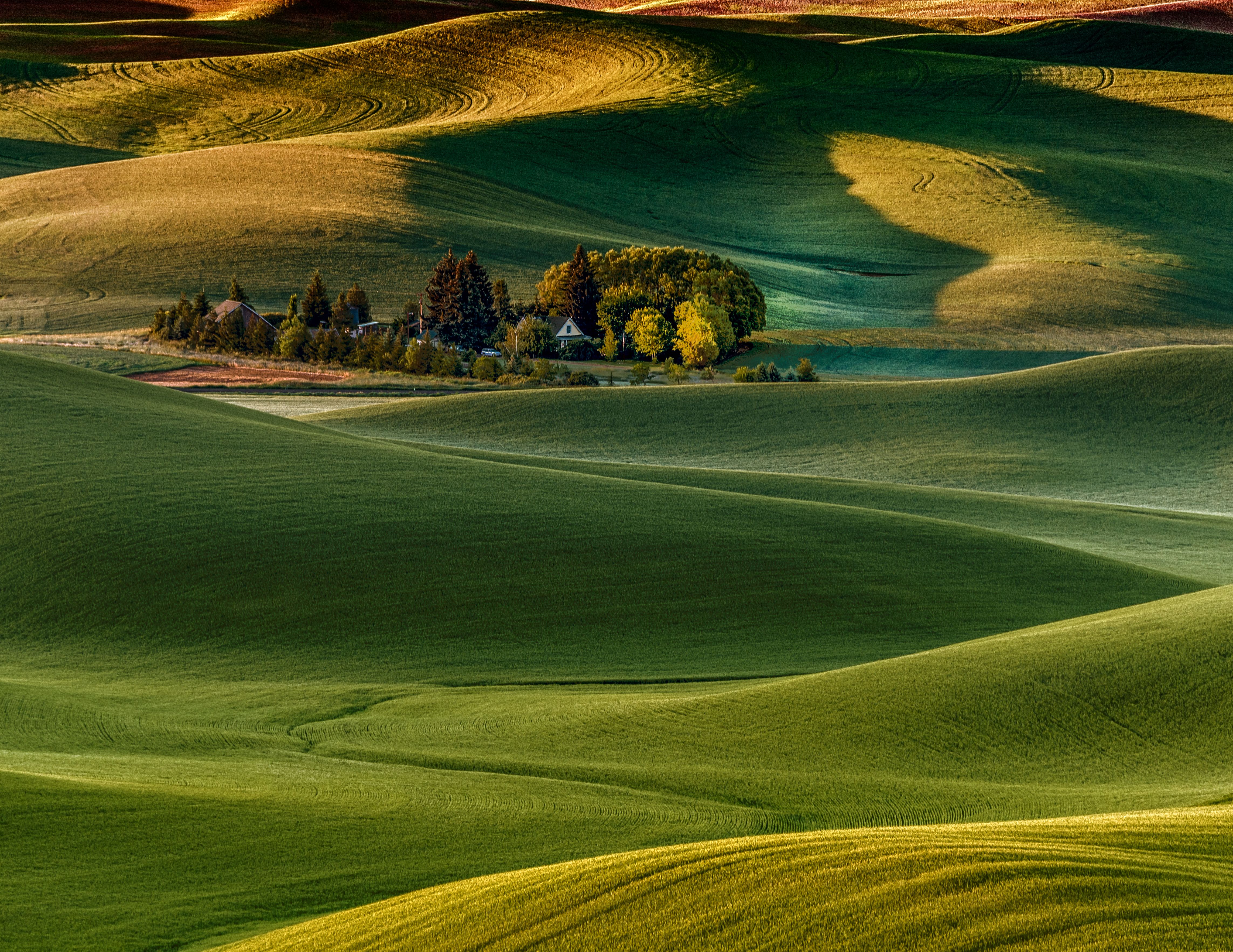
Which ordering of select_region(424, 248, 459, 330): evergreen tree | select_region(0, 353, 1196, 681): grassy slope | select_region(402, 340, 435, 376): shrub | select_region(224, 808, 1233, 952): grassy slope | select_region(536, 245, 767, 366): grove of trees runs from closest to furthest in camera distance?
select_region(224, 808, 1233, 952): grassy slope → select_region(0, 353, 1196, 681): grassy slope → select_region(402, 340, 435, 376): shrub → select_region(536, 245, 767, 366): grove of trees → select_region(424, 248, 459, 330): evergreen tree

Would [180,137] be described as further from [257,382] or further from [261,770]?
[261,770]

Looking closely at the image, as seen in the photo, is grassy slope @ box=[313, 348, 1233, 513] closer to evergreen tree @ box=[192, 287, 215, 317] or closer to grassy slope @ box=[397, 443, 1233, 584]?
grassy slope @ box=[397, 443, 1233, 584]

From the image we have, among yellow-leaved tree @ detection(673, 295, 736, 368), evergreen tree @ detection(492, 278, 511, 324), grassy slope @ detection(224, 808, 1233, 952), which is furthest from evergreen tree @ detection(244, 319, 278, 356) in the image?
grassy slope @ detection(224, 808, 1233, 952)

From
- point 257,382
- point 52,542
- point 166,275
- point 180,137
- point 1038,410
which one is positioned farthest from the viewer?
point 180,137

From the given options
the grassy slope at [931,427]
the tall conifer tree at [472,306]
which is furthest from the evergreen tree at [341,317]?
the grassy slope at [931,427]

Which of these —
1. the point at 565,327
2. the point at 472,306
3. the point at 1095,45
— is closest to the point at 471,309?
the point at 472,306

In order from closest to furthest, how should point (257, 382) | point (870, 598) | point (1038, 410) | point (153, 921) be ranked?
1. point (153, 921)
2. point (870, 598)
3. point (1038, 410)
4. point (257, 382)

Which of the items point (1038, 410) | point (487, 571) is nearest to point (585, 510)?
point (487, 571)
